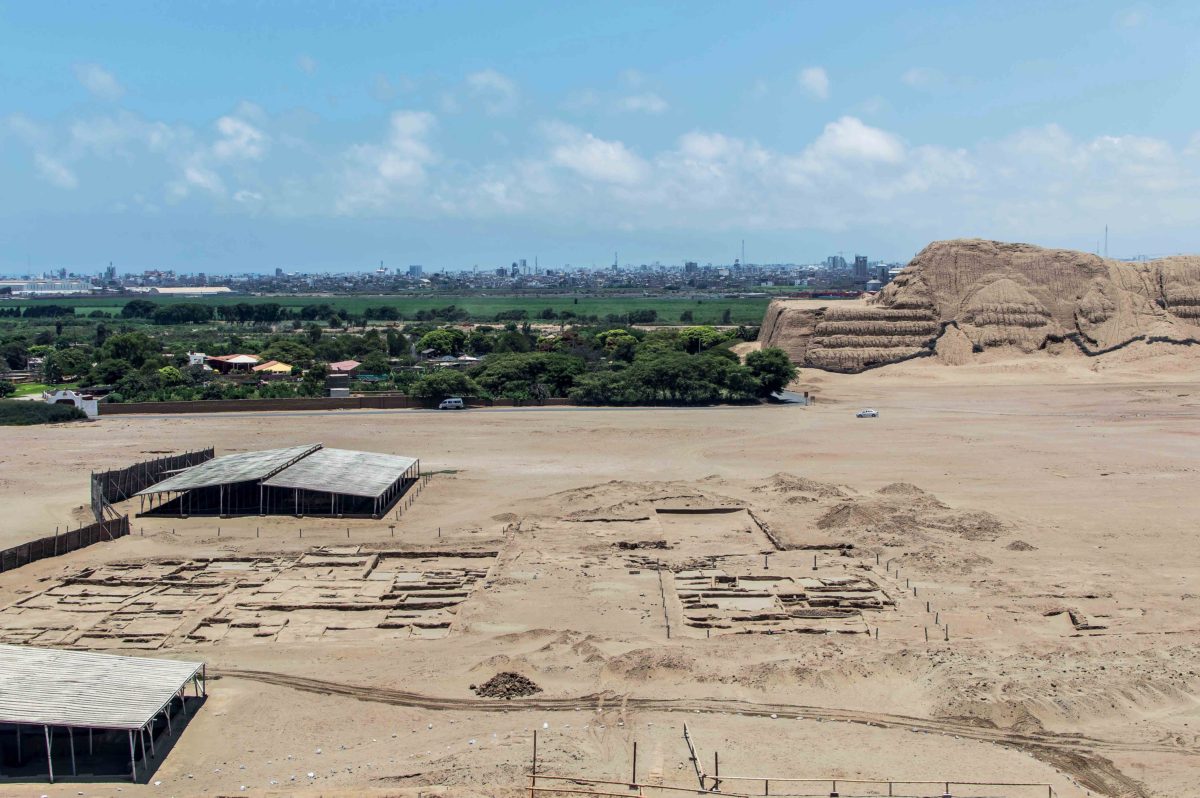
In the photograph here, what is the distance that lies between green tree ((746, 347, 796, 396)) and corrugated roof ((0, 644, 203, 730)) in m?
53.4

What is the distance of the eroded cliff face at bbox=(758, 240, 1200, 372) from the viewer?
8456cm

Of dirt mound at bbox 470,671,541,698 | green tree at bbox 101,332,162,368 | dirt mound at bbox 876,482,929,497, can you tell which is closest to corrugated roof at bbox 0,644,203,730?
dirt mound at bbox 470,671,541,698

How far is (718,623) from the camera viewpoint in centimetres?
2816

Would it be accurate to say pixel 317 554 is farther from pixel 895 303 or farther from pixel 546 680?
pixel 895 303

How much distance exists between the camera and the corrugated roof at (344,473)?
40.6 meters

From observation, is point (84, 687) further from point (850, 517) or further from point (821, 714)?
point (850, 517)

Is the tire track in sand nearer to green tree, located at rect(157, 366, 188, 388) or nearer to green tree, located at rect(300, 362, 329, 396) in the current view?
green tree, located at rect(300, 362, 329, 396)

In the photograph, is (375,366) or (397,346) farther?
(397,346)

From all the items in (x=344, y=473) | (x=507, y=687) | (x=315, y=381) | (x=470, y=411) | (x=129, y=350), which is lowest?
(x=507, y=687)

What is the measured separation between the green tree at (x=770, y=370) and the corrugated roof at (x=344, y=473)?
32.1 metres

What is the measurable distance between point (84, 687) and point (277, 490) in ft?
69.3

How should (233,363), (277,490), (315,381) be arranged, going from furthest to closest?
1. (233,363)
2. (315,381)
3. (277,490)

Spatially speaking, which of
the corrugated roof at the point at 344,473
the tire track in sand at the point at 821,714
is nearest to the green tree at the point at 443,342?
the corrugated roof at the point at 344,473

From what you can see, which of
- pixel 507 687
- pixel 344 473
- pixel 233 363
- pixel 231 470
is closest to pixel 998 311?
pixel 344 473
